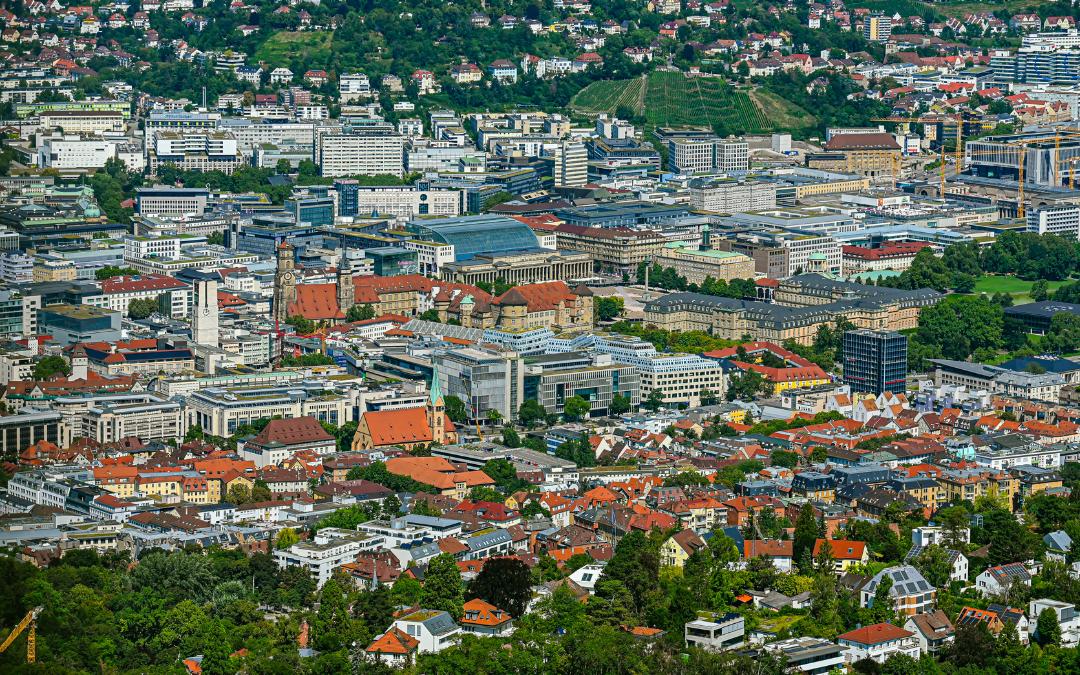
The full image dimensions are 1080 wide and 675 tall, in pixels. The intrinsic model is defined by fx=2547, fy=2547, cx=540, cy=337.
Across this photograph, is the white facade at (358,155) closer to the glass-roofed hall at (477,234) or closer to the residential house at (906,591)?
the glass-roofed hall at (477,234)

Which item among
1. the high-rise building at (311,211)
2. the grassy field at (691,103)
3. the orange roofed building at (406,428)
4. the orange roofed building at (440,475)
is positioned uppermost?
the grassy field at (691,103)

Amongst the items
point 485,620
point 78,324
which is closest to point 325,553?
point 485,620

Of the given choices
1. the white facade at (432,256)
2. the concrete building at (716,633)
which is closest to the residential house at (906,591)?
the concrete building at (716,633)

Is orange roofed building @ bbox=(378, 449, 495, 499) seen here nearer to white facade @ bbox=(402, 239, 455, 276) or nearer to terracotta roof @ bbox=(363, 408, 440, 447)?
terracotta roof @ bbox=(363, 408, 440, 447)

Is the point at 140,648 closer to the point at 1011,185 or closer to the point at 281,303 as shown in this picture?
the point at 281,303

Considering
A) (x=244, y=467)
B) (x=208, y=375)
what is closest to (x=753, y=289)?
(x=208, y=375)

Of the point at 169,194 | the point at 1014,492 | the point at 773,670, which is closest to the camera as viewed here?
the point at 773,670

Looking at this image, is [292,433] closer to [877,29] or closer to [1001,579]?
[1001,579]
